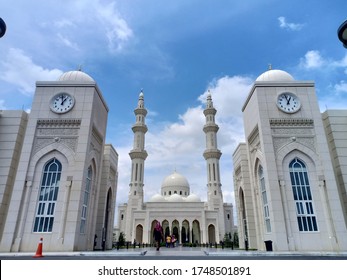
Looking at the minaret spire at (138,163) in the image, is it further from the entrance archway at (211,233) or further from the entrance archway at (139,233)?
the entrance archway at (211,233)

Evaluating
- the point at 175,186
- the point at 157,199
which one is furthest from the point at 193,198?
the point at 157,199

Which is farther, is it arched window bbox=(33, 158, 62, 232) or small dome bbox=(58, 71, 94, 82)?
small dome bbox=(58, 71, 94, 82)

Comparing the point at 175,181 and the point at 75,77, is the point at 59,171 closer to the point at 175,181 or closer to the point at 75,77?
the point at 75,77

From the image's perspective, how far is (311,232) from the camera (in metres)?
13.7

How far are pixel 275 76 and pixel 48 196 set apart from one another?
15632mm

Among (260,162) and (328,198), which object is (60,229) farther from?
(328,198)

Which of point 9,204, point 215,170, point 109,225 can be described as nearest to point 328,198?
point 109,225

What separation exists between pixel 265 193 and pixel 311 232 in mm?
3072

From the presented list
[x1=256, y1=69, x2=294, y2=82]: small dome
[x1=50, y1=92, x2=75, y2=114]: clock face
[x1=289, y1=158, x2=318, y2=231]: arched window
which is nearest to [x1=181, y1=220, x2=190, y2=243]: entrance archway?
[x1=289, y1=158, x2=318, y2=231]: arched window

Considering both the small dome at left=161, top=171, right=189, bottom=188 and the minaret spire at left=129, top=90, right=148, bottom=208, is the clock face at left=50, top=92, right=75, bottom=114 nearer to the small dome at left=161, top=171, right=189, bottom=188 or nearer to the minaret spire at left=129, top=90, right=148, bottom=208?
the minaret spire at left=129, top=90, right=148, bottom=208

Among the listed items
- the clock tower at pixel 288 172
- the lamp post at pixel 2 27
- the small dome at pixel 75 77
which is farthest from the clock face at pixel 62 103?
the clock tower at pixel 288 172

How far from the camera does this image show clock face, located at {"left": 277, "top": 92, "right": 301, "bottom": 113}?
16.0 m

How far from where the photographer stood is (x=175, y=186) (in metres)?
47.0

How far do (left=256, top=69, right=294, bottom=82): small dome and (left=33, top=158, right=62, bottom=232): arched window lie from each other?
546 inches
